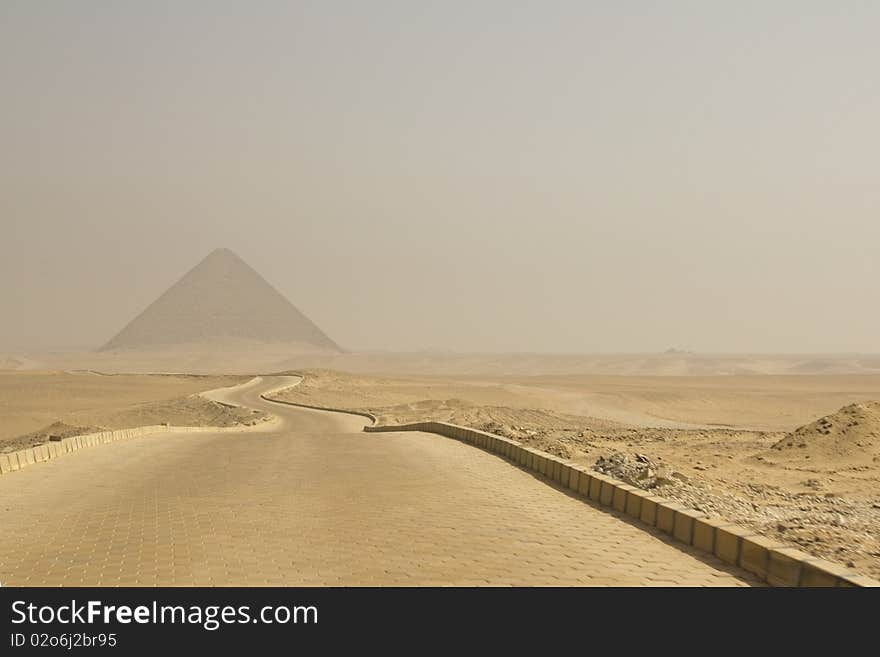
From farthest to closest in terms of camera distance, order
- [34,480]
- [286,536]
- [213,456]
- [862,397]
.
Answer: [862,397] < [213,456] < [34,480] < [286,536]

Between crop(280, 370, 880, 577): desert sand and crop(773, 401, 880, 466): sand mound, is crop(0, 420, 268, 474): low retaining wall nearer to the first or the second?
crop(280, 370, 880, 577): desert sand

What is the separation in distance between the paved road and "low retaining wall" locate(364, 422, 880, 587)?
0.18 m

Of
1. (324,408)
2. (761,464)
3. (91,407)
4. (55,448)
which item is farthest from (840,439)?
(91,407)

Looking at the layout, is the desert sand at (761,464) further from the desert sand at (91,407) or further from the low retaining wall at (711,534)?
the desert sand at (91,407)

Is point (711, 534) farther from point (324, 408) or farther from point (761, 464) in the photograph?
point (324, 408)

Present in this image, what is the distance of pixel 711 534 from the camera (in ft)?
23.8

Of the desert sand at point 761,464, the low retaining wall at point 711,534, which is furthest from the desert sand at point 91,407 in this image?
the low retaining wall at point 711,534

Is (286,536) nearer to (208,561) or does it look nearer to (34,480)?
(208,561)

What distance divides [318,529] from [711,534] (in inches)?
140

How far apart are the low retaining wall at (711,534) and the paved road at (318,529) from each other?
179 mm

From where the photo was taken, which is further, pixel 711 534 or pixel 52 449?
pixel 52 449
